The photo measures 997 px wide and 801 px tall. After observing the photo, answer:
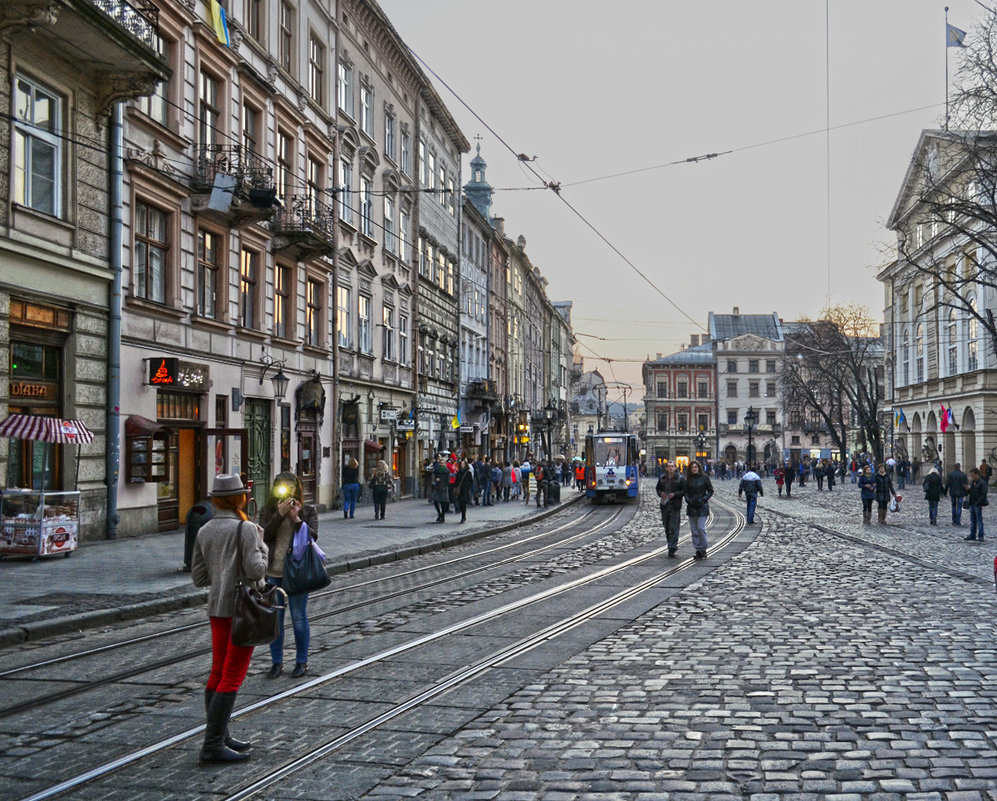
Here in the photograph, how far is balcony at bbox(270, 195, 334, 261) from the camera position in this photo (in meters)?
27.3

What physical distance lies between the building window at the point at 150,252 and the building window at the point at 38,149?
2.82 m

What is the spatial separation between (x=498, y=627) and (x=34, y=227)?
441 inches

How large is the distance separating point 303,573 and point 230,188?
54.2ft

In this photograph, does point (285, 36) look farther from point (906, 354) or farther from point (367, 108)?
point (906, 354)

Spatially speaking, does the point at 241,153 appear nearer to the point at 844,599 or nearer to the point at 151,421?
the point at 151,421

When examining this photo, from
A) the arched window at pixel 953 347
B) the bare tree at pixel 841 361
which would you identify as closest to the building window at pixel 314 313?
the bare tree at pixel 841 361

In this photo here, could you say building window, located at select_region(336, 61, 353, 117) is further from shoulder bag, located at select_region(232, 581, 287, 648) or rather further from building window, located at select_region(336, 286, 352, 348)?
shoulder bag, located at select_region(232, 581, 287, 648)

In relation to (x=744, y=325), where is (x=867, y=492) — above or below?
below

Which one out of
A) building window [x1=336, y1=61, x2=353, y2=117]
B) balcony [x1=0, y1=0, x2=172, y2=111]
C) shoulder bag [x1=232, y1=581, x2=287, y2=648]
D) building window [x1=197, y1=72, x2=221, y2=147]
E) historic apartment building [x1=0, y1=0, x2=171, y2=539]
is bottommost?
shoulder bag [x1=232, y1=581, x2=287, y2=648]

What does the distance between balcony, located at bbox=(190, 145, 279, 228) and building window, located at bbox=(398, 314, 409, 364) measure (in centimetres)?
1464

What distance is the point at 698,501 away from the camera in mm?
17953

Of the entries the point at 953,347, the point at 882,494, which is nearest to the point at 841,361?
the point at 953,347

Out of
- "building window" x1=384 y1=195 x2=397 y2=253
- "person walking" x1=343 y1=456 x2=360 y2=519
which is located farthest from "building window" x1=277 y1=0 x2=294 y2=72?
"person walking" x1=343 y1=456 x2=360 y2=519

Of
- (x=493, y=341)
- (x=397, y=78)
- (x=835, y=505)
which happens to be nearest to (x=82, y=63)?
(x=397, y=78)
